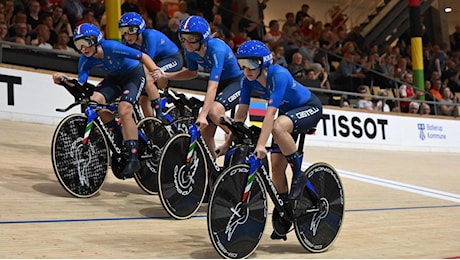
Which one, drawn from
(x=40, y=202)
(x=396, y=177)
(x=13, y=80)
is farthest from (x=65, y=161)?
(x=396, y=177)

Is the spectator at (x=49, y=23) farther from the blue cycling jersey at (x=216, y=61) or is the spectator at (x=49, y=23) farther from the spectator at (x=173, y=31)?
the blue cycling jersey at (x=216, y=61)

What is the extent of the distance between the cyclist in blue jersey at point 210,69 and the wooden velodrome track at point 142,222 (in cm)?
77

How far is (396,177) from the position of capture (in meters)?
9.09

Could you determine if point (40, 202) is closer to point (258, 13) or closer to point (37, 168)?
point (37, 168)

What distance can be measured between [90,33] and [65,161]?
3.13 feet

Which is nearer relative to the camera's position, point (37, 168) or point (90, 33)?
point (90, 33)

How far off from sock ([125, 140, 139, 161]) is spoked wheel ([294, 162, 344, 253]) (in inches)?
59.1

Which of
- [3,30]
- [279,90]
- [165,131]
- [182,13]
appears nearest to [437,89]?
[182,13]

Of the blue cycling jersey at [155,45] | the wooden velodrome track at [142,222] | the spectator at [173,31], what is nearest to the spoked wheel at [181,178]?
the wooden velodrome track at [142,222]

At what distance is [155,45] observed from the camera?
21.2 feet

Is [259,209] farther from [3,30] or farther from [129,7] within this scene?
[129,7]

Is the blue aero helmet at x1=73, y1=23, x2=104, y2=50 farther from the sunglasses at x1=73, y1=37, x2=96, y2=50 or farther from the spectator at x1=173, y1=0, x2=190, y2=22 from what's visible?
the spectator at x1=173, y1=0, x2=190, y2=22

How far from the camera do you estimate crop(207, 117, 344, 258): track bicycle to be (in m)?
4.07

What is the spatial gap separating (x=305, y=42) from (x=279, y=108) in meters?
9.70
